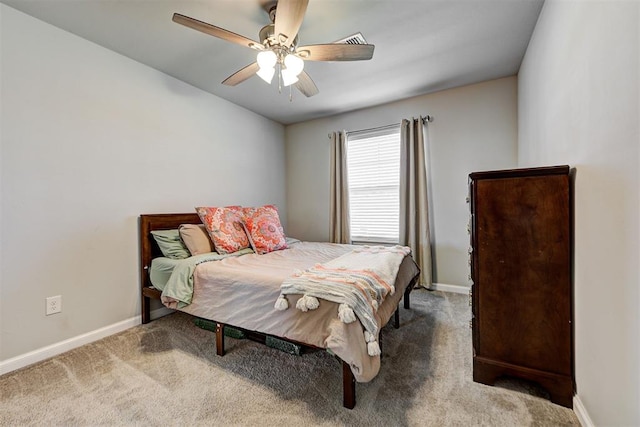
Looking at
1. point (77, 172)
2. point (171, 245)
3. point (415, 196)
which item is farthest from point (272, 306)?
point (415, 196)

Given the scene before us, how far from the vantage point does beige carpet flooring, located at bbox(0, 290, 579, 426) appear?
1.30 metres

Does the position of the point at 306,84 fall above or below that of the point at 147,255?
above

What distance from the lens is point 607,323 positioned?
1.04m

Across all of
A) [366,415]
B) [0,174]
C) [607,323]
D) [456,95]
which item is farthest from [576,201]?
[0,174]

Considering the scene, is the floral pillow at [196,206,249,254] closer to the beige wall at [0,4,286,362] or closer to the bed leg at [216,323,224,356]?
the beige wall at [0,4,286,362]

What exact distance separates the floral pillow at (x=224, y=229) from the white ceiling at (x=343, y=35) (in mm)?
1412

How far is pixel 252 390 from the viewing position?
1.51 m

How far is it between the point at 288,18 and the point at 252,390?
212 cm

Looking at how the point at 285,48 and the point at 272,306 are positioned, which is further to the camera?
the point at 285,48

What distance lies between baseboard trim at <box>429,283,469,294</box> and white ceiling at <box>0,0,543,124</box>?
7.68ft

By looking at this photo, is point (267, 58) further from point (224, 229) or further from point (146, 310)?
point (146, 310)

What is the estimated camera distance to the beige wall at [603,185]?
88cm

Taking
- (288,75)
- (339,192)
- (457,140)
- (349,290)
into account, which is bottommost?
(349,290)

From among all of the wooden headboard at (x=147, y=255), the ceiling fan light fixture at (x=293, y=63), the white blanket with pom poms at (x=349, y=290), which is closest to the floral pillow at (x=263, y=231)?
the wooden headboard at (x=147, y=255)
